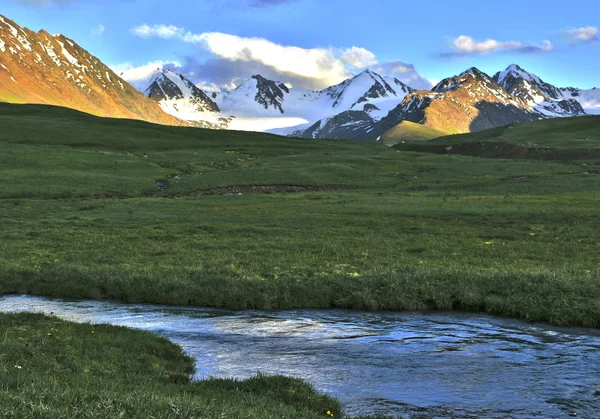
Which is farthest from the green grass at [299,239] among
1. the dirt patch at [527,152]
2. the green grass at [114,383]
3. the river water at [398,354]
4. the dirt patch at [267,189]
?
the dirt patch at [527,152]

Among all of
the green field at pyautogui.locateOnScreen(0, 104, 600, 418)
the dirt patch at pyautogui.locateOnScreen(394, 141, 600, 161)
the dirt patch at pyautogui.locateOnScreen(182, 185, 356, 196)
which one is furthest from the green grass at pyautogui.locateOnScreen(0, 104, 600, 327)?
the dirt patch at pyautogui.locateOnScreen(394, 141, 600, 161)

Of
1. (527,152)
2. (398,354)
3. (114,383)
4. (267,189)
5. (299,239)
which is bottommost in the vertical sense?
(398,354)

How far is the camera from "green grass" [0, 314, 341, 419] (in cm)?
1044

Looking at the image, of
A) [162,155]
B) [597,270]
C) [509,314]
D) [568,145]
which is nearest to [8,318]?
[509,314]

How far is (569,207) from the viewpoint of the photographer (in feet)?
206

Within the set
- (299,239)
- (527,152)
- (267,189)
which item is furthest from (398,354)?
(527,152)

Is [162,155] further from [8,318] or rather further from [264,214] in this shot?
[8,318]

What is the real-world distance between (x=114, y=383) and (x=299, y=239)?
99.8ft

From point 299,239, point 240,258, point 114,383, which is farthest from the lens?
point 299,239

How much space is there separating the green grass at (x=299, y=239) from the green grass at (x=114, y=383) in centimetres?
879

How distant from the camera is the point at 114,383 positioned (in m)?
13.7

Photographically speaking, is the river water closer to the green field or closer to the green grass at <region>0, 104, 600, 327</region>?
the green field

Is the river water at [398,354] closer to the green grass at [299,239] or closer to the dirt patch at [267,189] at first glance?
the green grass at [299,239]

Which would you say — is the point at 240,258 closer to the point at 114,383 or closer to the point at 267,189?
the point at 114,383
